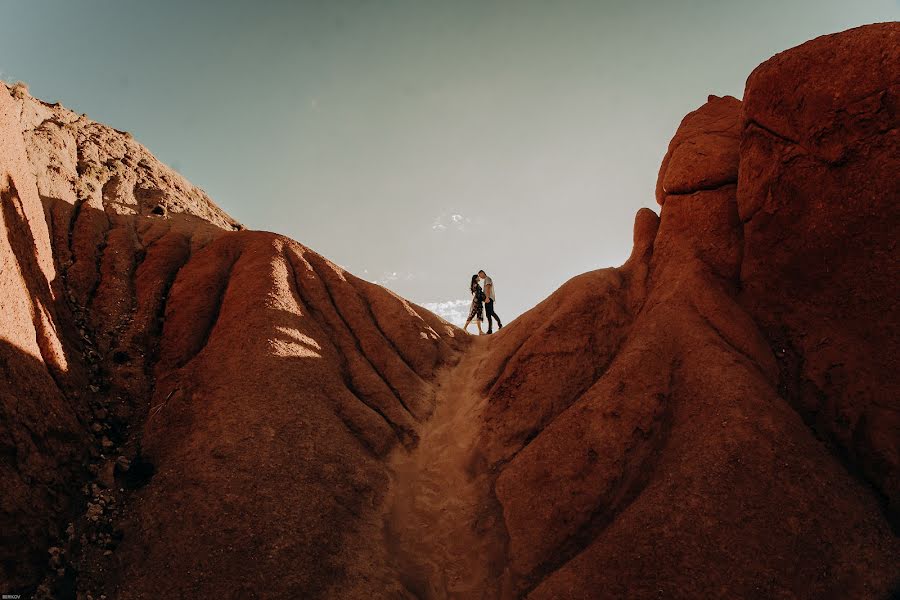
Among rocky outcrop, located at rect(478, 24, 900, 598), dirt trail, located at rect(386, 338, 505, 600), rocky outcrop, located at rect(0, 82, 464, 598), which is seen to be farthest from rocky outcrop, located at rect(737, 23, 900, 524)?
rocky outcrop, located at rect(0, 82, 464, 598)

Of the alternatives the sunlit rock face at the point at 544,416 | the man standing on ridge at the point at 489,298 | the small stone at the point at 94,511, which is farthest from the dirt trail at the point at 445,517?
the man standing on ridge at the point at 489,298

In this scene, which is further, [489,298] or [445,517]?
[489,298]

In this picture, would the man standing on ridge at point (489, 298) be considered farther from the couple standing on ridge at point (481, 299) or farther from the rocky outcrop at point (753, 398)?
the rocky outcrop at point (753, 398)

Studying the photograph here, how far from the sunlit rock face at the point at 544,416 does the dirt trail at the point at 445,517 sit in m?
0.06

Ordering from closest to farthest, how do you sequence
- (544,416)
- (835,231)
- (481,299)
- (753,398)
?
1. (753,398)
2. (835,231)
3. (544,416)
4. (481,299)

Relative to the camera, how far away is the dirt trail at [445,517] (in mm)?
9117

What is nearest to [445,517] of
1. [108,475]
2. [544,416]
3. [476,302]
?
[544,416]

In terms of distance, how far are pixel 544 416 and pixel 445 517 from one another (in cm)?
345

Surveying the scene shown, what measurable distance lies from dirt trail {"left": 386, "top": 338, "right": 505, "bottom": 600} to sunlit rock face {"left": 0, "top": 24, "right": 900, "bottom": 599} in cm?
6

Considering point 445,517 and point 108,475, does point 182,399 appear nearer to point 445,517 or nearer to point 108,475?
point 108,475

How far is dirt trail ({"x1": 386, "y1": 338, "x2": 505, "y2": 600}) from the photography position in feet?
29.9

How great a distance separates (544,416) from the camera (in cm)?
1162

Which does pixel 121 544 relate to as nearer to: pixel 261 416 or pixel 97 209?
pixel 261 416

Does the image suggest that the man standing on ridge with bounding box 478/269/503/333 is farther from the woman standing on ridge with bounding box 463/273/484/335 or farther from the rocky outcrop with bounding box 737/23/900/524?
the rocky outcrop with bounding box 737/23/900/524
